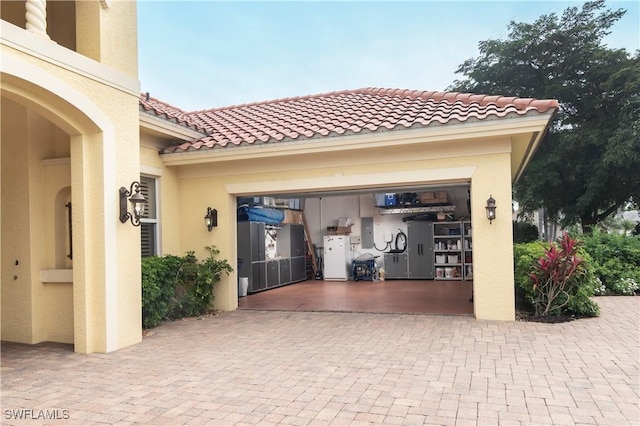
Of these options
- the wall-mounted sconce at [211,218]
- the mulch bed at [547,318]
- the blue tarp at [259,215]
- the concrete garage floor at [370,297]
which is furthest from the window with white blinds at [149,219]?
the mulch bed at [547,318]

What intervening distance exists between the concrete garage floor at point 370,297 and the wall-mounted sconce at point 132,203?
13.9 ft

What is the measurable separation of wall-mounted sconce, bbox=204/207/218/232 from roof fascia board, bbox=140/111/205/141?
1676 millimetres

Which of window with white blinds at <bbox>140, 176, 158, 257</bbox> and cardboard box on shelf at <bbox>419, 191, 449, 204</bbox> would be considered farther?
cardboard box on shelf at <bbox>419, 191, 449, 204</bbox>

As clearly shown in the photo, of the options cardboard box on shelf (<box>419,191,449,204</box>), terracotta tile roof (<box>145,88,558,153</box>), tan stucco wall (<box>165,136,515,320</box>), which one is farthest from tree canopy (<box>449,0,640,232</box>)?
tan stucco wall (<box>165,136,515,320</box>)

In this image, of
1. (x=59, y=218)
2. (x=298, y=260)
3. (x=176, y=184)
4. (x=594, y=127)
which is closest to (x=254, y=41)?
(x=298, y=260)

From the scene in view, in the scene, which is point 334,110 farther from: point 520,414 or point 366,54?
point 366,54

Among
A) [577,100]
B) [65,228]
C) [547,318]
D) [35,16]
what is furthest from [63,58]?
[577,100]

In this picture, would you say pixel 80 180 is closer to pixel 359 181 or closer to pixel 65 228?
pixel 65 228

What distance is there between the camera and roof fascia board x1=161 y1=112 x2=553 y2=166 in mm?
7355

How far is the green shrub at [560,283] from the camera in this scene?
7957 mm

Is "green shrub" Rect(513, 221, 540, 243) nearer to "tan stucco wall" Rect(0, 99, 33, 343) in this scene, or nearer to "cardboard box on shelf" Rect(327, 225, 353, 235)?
"cardboard box on shelf" Rect(327, 225, 353, 235)

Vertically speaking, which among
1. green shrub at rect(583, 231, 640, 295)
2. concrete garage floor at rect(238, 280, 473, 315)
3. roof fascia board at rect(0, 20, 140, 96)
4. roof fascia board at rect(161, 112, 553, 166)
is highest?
roof fascia board at rect(0, 20, 140, 96)

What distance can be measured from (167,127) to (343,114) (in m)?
3.86

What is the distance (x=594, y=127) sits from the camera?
17.9 m
